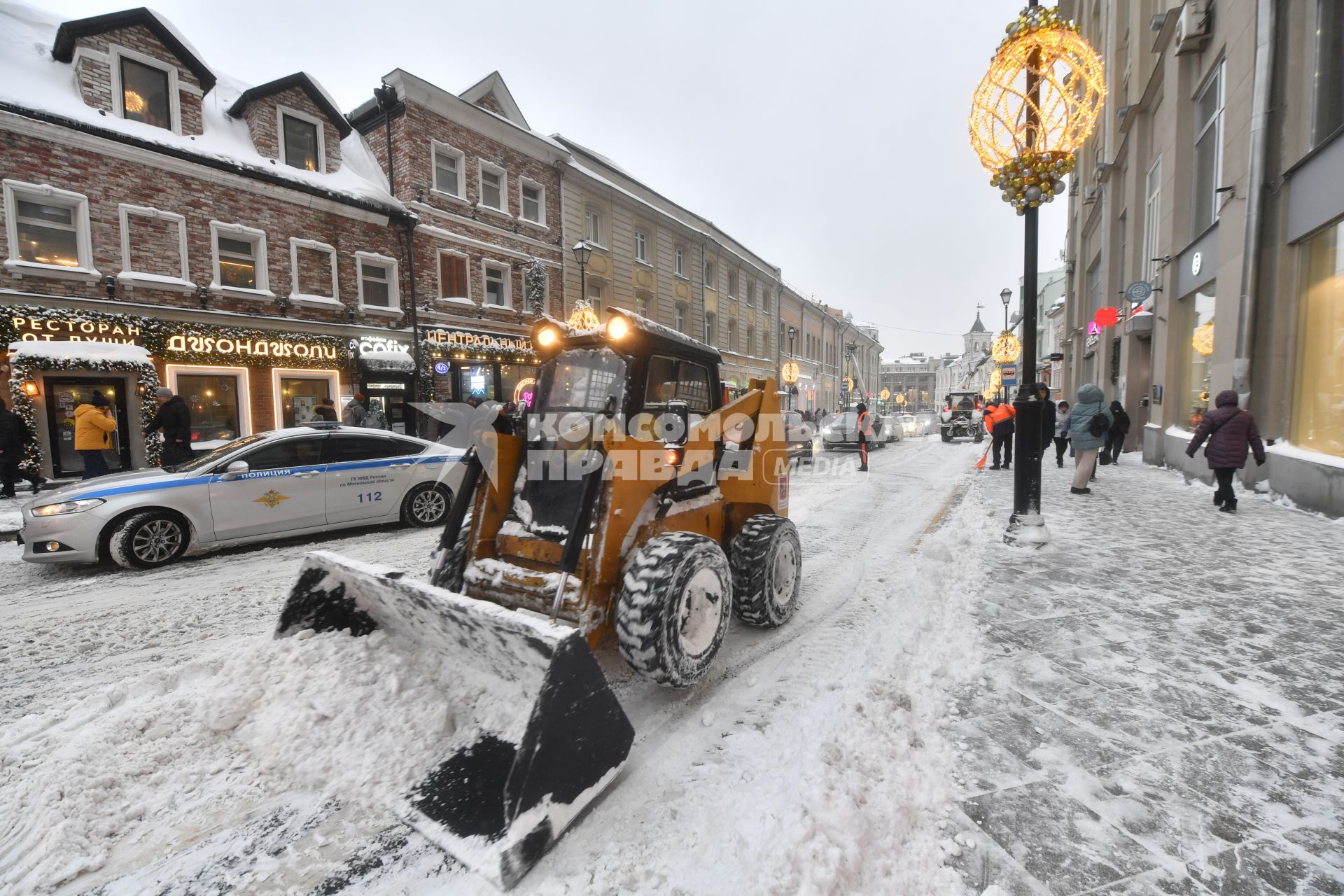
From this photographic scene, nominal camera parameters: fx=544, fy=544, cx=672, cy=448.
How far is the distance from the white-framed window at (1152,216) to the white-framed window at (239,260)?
21.9 m

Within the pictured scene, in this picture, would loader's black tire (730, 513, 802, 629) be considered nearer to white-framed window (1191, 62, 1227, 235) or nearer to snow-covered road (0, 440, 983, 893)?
snow-covered road (0, 440, 983, 893)

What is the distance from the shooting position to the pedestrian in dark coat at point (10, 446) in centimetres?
936

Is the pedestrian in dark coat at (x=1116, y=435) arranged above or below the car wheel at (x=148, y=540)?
above

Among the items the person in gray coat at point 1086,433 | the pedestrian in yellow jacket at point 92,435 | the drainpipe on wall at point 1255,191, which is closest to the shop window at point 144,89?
the pedestrian in yellow jacket at point 92,435

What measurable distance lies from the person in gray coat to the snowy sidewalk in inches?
149

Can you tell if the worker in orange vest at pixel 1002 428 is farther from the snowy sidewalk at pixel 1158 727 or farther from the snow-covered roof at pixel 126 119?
the snow-covered roof at pixel 126 119

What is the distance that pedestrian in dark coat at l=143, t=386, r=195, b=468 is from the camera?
8445 mm

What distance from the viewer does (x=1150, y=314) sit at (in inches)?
543

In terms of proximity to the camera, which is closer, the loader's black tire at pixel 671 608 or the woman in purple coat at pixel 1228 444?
the loader's black tire at pixel 671 608

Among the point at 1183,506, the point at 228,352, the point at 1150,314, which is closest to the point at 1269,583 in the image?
the point at 1183,506

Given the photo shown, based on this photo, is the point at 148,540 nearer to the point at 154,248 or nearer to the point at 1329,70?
the point at 154,248

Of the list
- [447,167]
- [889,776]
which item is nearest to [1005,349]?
[889,776]

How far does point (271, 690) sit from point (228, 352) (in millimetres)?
13813

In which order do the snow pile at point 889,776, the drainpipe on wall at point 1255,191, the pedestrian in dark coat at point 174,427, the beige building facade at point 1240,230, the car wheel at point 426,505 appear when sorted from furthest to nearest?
the pedestrian in dark coat at point 174,427, the drainpipe on wall at point 1255,191, the car wheel at point 426,505, the beige building facade at point 1240,230, the snow pile at point 889,776
